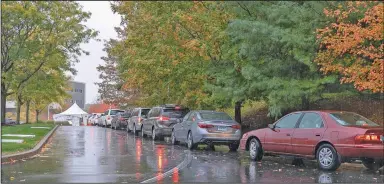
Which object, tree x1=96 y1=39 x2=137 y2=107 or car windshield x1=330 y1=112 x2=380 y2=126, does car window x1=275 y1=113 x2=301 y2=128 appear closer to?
car windshield x1=330 y1=112 x2=380 y2=126

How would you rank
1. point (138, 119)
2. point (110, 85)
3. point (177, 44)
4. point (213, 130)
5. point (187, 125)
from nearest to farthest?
point (213, 130), point (187, 125), point (177, 44), point (138, 119), point (110, 85)

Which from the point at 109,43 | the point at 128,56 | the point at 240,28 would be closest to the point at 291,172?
the point at 240,28

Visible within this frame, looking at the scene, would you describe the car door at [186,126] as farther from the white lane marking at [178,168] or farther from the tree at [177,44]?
the tree at [177,44]

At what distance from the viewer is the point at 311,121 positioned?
12.2 m

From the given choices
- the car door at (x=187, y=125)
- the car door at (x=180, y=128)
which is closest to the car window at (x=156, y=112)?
the car door at (x=180, y=128)

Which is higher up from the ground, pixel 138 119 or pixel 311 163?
pixel 138 119

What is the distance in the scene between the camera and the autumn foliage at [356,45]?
13273 mm

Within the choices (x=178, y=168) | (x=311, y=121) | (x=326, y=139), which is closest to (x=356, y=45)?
(x=311, y=121)

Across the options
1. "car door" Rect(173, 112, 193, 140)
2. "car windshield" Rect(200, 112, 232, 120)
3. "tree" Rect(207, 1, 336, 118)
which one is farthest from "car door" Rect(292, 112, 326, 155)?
"car door" Rect(173, 112, 193, 140)

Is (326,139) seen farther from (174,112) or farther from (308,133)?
(174,112)

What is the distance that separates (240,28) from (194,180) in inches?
297

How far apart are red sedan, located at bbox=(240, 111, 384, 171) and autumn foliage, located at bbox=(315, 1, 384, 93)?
6.75 ft

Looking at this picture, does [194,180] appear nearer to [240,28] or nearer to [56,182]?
[56,182]

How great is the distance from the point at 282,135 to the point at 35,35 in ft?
77.5
